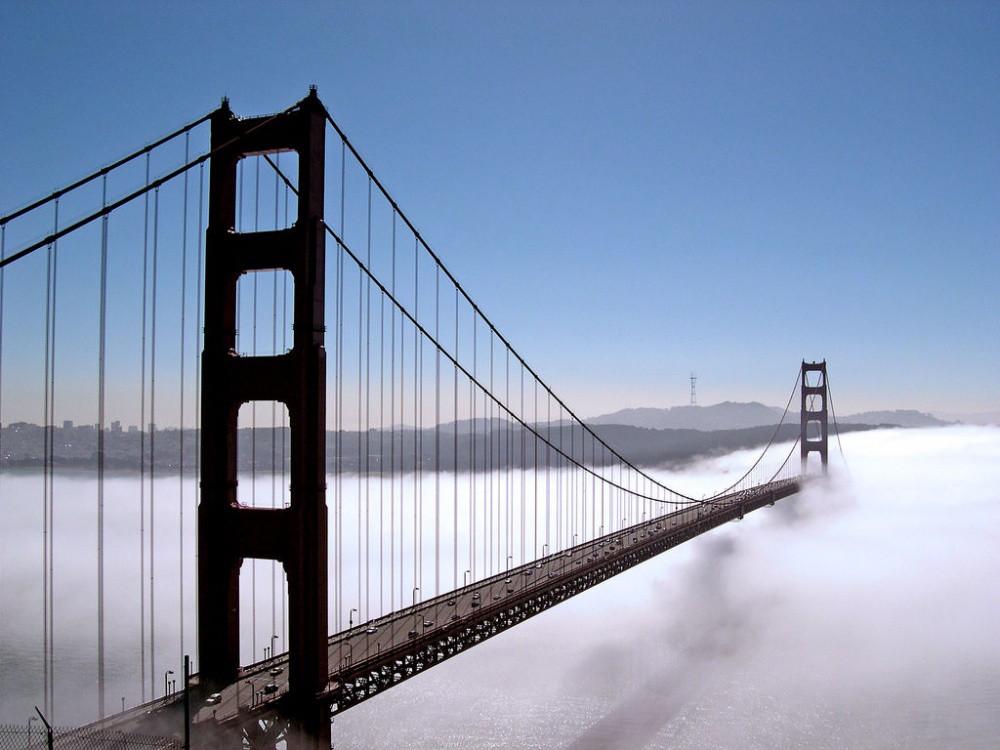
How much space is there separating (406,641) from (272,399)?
566 centimetres

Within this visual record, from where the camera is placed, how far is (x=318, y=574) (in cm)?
1216

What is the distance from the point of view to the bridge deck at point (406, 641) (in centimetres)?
1123

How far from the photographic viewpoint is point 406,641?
1483cm

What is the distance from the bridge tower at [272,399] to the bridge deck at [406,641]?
645mm

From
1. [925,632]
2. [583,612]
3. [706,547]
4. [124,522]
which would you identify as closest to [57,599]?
[124,522]

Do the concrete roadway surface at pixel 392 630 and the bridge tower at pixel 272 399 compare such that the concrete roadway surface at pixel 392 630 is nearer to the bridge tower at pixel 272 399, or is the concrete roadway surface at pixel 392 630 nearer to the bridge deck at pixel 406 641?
the bridge deck at pixel 406 641

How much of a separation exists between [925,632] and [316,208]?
46260 millimetres

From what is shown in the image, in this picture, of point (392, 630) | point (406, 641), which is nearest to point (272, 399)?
point (406, 641)

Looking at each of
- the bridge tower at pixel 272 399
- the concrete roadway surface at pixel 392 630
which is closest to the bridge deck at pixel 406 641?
the concrete roadway surface at pixel 392 630

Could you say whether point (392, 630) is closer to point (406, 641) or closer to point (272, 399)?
point (406, 641)

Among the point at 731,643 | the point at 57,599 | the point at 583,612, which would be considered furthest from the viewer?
the point at 57,599

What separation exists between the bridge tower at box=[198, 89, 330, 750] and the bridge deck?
25.4 inches

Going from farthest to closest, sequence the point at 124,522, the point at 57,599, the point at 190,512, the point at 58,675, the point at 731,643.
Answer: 1. the point at 124,522
2. the point at 190,512
3. the point at 57,599
4. the point at 58,675
5. the point at 731,643

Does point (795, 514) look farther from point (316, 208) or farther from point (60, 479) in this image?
point (60, 479)
